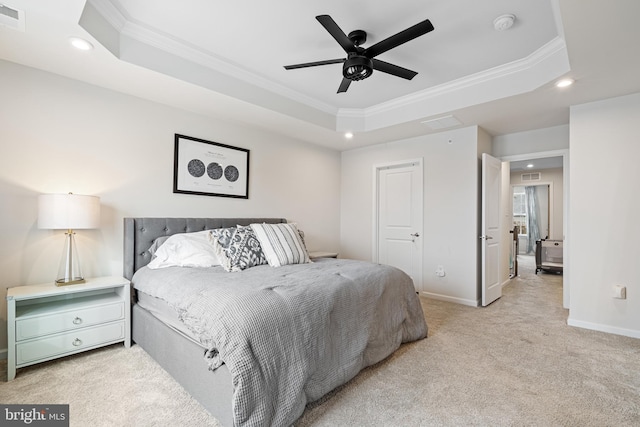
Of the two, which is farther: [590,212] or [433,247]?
[433,247]

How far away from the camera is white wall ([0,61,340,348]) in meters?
2.31

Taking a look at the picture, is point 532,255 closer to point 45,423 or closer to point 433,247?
point 433,247

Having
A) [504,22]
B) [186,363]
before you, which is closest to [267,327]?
[186,363]

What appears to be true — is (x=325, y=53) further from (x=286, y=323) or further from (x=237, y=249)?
(x=286, y=323)

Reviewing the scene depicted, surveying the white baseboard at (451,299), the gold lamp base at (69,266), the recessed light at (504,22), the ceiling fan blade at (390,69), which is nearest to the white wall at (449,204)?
the white baseboard at (451,299)

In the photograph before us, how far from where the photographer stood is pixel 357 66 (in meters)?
2.22

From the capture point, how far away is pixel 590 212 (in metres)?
3.06

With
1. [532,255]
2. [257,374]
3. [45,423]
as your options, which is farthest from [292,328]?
[532,255]

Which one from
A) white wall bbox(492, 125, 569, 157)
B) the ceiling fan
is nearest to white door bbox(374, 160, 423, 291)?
white wall bbox(492, 125, 569, 157)

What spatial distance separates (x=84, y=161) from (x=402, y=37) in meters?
2.78

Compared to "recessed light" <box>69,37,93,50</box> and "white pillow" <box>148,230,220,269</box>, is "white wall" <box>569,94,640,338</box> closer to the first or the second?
"white pillow" <box>148,230,220,269</box>

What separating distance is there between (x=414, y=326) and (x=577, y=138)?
2625mm

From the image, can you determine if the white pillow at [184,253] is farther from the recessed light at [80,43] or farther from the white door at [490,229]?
the white door at [490,229]

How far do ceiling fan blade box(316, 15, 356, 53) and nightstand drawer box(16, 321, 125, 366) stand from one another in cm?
272
